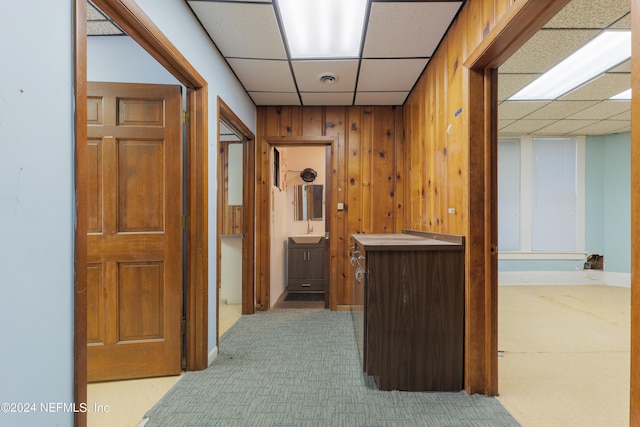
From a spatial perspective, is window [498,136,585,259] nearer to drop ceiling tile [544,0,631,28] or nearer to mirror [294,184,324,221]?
mirror [294,184,324,221]

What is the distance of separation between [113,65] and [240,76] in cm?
108

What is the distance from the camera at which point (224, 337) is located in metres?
2.95

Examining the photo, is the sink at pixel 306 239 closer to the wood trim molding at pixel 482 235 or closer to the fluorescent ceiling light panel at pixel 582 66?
the fluorescent ceiling light panel at pixel 582 66

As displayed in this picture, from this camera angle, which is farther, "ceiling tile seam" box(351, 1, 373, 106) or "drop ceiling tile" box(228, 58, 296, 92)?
"drop ceiling tile" box(228, 58, 296, 92)

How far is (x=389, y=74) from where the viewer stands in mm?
3004

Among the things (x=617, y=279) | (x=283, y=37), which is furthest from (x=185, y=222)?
(x=617, y=279)

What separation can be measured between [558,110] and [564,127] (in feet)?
3.28

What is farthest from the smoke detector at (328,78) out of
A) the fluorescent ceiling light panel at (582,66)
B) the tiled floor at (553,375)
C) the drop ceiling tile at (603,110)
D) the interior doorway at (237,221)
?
the drop ceiling tile at (603,110)

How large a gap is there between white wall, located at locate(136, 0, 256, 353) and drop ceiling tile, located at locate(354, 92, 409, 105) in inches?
50.5

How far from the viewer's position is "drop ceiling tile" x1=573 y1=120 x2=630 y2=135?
4584mm

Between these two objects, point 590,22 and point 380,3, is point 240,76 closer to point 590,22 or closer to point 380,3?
point 380,3

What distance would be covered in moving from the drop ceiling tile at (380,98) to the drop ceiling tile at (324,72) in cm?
22

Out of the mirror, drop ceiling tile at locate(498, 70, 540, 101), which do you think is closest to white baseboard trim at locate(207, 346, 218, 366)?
the mirror

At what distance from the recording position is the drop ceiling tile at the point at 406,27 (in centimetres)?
204
